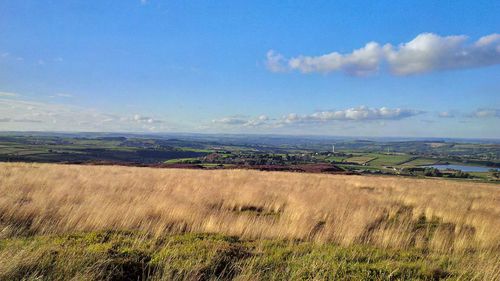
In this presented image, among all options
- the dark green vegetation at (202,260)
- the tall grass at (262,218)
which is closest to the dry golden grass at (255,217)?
the tall grass at (262,218)

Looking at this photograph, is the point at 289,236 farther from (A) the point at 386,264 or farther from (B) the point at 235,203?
(B) the point at 235,203

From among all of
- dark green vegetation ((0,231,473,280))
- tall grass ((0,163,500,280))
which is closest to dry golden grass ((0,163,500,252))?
tall grass ((0,163,500,280))

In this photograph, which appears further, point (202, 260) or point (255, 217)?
point (255, 217)

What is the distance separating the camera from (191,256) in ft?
18.1

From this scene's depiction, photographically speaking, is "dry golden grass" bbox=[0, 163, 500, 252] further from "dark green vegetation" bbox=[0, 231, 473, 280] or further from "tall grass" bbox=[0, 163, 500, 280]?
"dark green vegetation" bbox=[0, 231, 473, 280]

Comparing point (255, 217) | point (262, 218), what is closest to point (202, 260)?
point (255, 217)

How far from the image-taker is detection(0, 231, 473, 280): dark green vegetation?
15.0 ft

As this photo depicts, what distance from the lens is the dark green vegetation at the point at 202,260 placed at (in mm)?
4578

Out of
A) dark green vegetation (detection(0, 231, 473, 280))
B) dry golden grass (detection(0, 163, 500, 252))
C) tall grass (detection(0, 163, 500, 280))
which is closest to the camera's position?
dark green vegetation (detection(0, 231, 473, 280))

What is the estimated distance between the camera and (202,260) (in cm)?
537

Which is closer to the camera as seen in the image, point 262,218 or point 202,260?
point 202,260

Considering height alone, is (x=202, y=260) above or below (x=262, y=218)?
above

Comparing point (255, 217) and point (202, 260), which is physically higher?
point (202, 260)

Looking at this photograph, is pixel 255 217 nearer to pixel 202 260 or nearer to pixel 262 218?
pixel 262 218
